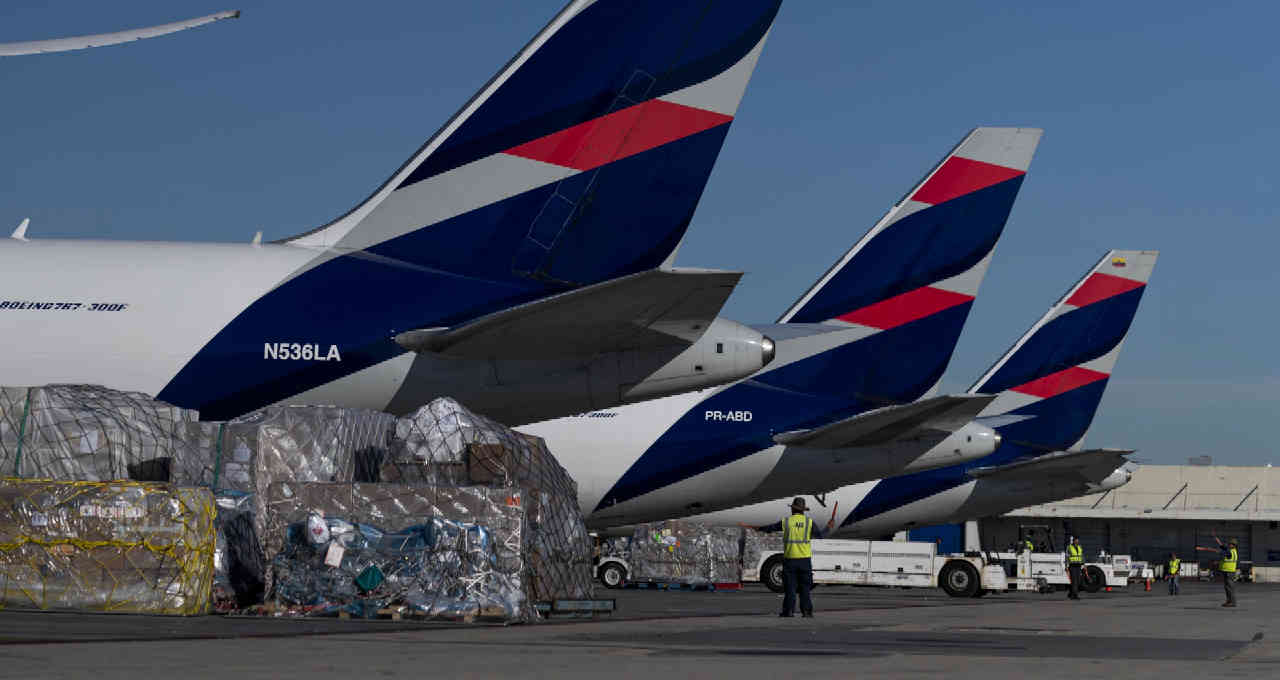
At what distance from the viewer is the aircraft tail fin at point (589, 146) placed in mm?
20891

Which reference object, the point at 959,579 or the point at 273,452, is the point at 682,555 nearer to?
the point at 959,579

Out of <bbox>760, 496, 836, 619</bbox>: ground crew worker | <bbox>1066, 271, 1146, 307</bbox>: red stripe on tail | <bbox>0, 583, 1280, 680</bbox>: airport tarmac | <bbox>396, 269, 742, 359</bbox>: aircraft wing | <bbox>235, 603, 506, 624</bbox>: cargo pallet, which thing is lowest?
<bbox>0, 583, 1280, 680</bbox>: airport tarmac

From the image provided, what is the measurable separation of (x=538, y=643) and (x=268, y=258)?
30.6 ft

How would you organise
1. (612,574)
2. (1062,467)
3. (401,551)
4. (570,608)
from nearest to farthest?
(401,551), (570,608), (612,574), (1062,467)

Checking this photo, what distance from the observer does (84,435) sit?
19219 mm

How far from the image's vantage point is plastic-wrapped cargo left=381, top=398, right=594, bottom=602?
19.5 metres

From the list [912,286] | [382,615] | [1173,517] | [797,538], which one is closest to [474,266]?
[382,615]

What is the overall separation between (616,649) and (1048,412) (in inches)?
1615

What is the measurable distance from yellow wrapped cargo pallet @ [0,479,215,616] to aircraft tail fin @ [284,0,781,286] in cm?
522

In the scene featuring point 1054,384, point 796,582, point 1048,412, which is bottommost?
point 796,582

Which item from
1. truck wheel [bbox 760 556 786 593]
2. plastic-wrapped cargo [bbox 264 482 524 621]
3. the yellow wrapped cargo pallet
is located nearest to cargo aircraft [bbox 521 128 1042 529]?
truck wheel [bbox 760 556 786 593]

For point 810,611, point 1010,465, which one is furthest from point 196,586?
point 1010,465

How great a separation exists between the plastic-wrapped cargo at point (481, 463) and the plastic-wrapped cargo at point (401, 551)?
2.44 ft

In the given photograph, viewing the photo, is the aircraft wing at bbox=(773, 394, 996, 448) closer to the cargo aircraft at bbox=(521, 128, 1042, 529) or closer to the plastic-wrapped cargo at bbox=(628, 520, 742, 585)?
the cargo aircraft at bbox=(521, 128, 1042, 529)
